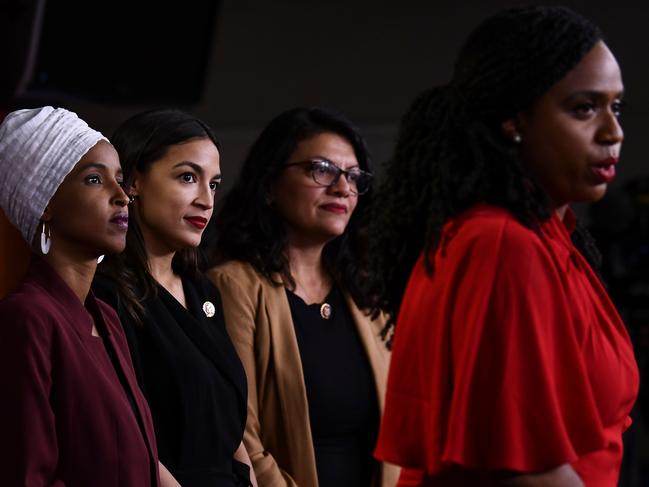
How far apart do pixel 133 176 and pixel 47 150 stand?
49cm

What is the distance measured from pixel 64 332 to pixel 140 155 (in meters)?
0.63

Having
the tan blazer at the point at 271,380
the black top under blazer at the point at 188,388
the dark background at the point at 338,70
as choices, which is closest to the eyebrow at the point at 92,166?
the black top under blazer at the point at 188,388

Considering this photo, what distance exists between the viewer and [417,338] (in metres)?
1.25

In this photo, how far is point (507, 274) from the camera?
1173 millimetres

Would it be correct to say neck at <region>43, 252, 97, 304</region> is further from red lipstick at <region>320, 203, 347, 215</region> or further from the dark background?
the dark background

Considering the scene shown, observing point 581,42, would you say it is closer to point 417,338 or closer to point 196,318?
point 417,338

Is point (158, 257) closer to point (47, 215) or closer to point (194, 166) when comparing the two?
point (194, 166)

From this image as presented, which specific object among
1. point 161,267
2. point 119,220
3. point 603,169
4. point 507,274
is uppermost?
point 603,169

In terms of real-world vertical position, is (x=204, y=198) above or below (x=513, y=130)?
below

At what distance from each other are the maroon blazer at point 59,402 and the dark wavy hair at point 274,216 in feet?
3.00

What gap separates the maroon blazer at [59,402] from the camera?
140 cm

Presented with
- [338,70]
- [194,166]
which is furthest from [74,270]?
[338,70]

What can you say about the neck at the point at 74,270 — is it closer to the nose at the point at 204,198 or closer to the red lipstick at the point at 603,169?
the nose at the point at 204,198

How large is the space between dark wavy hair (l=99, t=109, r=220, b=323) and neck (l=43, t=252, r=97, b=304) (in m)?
0.38
